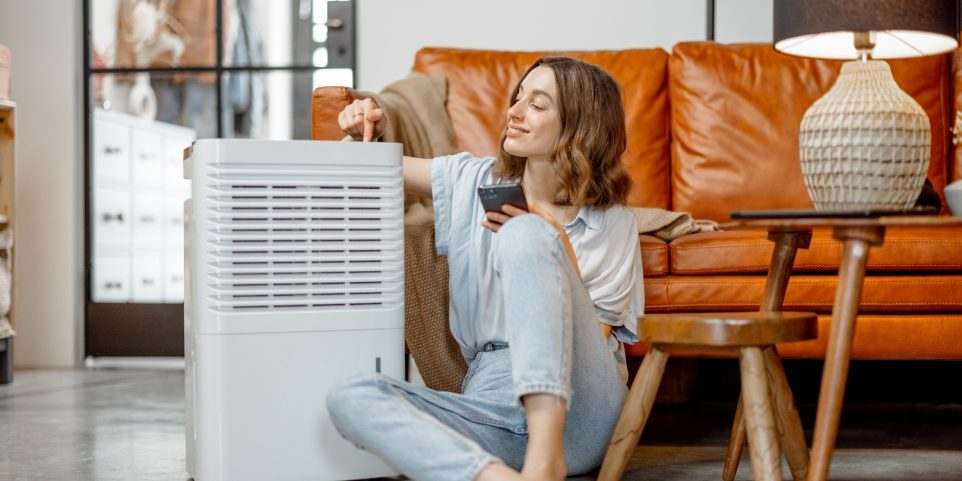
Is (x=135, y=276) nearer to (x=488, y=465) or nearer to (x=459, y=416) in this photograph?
(x=459, y=416)

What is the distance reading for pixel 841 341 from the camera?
1345 millimetres

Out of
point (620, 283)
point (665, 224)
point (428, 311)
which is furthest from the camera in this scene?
point (665, 224)

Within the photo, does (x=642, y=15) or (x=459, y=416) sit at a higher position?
(x=642, y=15)

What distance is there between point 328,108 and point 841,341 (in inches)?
43.6

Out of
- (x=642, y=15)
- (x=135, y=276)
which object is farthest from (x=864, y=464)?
(x=135, y=276)

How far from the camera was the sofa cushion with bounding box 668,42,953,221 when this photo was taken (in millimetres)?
2688

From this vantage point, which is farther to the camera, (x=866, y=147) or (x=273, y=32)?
(x=273, y=32)

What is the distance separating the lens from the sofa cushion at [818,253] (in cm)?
209

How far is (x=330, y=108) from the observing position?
201 centimetres

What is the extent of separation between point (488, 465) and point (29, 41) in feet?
10.2

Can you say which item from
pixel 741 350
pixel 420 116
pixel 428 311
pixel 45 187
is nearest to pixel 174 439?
pixel 428 311

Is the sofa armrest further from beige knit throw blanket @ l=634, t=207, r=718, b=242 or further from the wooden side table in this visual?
the wooden side table

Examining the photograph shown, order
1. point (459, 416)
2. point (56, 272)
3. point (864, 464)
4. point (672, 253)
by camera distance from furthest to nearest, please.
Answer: point (56, 272) < point (672, 253) < point (864, 464) < point (459, 416)

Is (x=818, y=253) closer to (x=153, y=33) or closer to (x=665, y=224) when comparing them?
(x=665, y=224)
